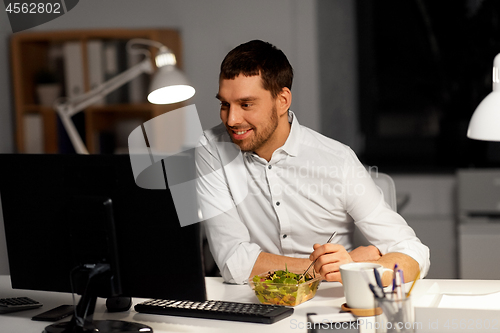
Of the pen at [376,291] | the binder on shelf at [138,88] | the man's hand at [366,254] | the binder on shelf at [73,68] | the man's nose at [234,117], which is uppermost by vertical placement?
the binder on shelf at [73,68]

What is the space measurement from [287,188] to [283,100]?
28 cm

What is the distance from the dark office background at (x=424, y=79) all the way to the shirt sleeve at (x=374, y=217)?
1.90 meters

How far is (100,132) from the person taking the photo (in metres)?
3.57

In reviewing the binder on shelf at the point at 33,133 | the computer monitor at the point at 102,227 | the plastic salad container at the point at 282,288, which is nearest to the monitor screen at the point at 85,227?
the computer monitor at the point at 102,227

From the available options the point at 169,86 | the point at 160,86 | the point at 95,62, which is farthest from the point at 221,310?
the point at 95,62

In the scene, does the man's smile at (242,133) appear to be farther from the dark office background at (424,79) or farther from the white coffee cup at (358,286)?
the dark office background at (424,79)

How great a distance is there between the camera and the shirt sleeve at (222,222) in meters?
1.50

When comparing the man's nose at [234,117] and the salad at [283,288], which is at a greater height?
the man's nose at [234,117]

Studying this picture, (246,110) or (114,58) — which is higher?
(114,58)

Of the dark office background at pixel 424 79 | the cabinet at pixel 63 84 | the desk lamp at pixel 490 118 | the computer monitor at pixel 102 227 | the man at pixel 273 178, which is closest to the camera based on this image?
the computer monitor at pixel 102 227

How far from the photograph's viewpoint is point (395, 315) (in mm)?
964

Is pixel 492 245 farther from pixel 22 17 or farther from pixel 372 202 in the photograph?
pixel 22 17

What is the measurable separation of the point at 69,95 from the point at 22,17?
650mm

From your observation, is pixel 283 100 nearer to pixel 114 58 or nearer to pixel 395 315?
pixel 395 315
